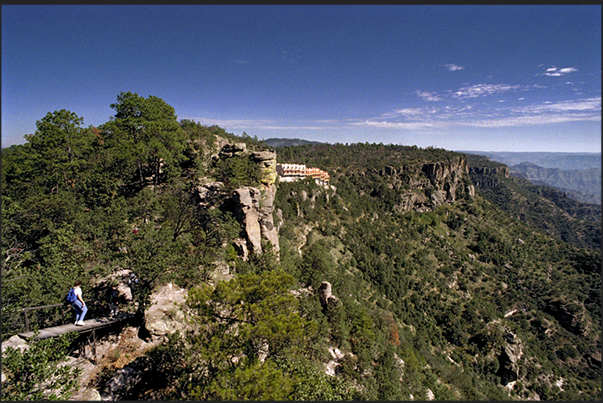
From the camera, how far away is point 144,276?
536 inches

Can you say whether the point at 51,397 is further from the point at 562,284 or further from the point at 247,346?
the point at 562,284

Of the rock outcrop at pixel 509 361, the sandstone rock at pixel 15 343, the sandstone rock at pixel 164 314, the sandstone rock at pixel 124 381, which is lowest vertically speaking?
the rock outcrop at pixel 509 361

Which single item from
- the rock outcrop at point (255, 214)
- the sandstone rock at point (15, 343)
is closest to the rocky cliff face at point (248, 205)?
the rock outcrop at point (255, 214)

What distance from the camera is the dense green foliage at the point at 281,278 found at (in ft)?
35.4

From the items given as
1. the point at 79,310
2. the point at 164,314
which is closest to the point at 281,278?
the point at 164,314

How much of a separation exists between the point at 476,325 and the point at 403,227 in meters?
37.4

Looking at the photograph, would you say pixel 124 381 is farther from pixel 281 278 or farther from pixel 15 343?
pixel 281 278

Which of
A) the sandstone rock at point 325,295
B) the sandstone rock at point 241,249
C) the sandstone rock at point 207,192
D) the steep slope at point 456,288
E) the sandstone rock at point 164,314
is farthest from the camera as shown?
the steep slope at point 456,288

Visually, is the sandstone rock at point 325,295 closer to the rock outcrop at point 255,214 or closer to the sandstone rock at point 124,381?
the rock outcrop at point 255,214

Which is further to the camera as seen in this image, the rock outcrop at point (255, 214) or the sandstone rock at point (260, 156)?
the sandstone rock at point (260, 156)

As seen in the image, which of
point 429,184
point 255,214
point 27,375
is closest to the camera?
point 27,375

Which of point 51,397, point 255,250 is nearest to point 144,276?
point 51,397

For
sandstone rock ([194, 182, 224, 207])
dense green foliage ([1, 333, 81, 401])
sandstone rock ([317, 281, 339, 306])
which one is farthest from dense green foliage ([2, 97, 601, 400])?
dense green foliage ([1, 333, 81, 401])

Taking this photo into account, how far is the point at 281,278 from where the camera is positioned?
11.9 metres
